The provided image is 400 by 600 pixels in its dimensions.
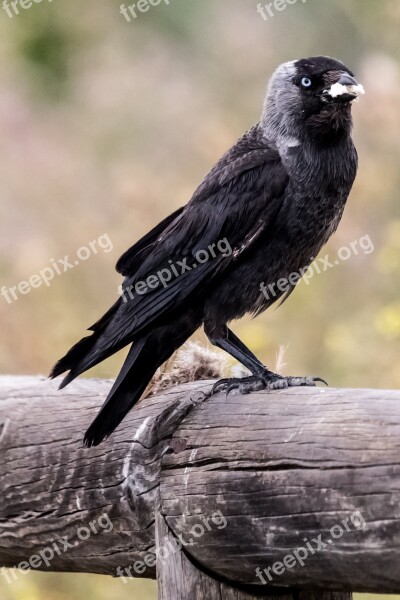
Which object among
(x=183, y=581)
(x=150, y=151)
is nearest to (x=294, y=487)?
(x=183, y=581)

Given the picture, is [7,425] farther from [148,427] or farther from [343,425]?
[343,425]

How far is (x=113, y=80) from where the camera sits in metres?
5.82

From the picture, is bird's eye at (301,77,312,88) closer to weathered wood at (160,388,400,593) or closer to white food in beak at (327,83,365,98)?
white food in beak at (327,83,365,98)

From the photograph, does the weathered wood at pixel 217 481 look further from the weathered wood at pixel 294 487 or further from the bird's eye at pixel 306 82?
the bird's eye at pixel 306 82

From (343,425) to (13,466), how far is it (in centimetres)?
120

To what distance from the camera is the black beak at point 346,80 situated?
3.19 m

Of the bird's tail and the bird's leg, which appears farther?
the bird's leg

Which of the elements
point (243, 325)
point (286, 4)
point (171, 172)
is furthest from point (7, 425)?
point (286, 4)

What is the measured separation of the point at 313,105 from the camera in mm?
3342

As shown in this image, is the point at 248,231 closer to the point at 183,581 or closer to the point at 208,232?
the point at 208,232

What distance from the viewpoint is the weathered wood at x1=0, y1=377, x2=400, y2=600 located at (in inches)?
71.7

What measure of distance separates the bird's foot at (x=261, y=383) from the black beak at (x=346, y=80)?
97cm

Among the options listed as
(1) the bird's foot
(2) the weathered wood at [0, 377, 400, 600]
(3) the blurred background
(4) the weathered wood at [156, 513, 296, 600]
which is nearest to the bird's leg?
(1) the bird's foot

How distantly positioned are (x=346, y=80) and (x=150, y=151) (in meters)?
2.46
